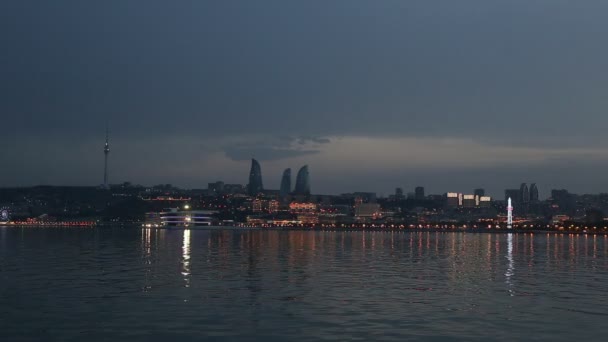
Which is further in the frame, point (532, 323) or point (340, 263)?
point (340, 263)

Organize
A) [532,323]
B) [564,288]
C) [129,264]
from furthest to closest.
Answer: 1. [129,264]
2. [564,288]
3. [532,323]

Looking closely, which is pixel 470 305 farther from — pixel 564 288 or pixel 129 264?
pixel 129 264

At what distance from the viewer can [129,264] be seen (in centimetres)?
6231

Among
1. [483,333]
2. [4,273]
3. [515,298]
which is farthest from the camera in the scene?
[4,273]

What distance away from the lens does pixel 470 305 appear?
3725 centimetres

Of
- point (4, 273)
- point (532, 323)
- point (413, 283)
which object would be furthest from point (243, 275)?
point (532, 323)

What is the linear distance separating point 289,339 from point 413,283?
21.5 m

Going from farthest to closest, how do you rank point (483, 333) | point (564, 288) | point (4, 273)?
point (4, 273) → point (564, 288) → point (483, 333)

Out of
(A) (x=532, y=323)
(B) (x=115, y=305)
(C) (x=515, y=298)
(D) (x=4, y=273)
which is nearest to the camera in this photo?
(A) (x=532, y=323)

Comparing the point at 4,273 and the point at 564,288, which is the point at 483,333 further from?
the point at 4,273

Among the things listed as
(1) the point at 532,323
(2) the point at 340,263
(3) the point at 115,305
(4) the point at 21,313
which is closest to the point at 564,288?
(1) the point at 532,323

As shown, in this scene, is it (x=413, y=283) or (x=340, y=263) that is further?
(x=340, y=263)

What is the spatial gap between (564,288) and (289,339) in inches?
991

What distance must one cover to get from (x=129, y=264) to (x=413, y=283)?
26221mm
